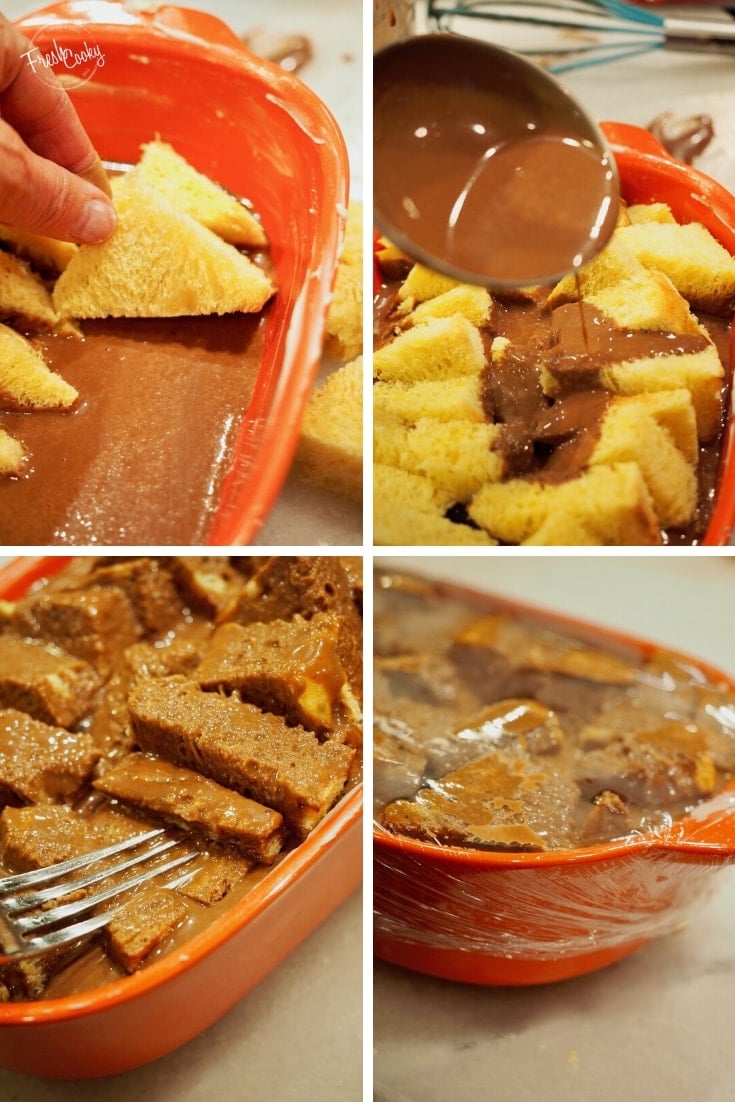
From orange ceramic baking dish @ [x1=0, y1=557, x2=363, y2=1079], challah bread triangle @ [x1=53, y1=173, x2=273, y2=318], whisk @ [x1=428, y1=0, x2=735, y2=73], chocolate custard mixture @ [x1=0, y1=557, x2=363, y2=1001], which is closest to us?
orange ceramic baking dish @ [x1=0, y1=557, x2=363, y2=1079]

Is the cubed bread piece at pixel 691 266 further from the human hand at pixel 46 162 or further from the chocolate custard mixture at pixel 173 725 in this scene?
the human hand at pixel 46 162

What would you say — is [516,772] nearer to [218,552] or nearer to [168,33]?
[218,552]

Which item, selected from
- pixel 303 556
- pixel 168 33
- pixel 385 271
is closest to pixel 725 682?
pixel 303 556

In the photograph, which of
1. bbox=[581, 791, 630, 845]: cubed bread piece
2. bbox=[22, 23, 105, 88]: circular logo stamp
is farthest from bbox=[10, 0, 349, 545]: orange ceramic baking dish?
bbox=[581, 791, 630, 845]: cubed bread piece

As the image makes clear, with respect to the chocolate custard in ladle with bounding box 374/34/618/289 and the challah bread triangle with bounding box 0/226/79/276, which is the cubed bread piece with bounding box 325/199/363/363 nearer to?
the chocolate custard in ladle with bounding box 374/34/618/289

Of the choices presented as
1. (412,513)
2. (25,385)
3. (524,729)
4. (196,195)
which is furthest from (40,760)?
(196,195)

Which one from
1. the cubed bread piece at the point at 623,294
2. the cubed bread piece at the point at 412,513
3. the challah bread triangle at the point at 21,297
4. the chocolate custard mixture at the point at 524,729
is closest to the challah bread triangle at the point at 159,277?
the challah bread triangle at the point at 21,297
